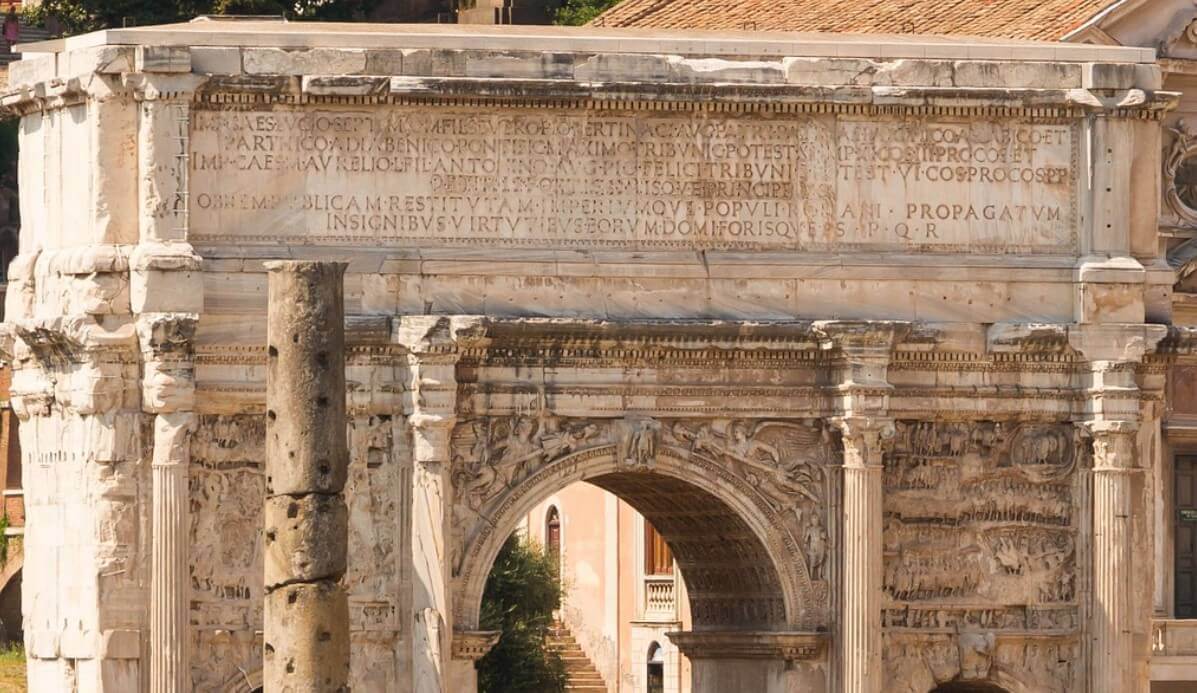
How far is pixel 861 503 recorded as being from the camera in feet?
119

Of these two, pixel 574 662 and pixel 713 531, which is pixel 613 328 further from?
pixel 574 662

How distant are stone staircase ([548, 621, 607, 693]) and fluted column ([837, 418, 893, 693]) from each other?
19942 millimetres

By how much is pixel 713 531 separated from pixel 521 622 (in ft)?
56.4

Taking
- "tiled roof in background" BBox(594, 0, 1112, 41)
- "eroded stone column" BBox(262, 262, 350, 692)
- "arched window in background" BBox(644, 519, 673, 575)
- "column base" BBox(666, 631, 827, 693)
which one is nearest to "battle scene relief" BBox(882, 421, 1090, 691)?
"column base" BBox(666, 631, 827, 693)

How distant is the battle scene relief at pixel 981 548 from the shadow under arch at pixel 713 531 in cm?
84

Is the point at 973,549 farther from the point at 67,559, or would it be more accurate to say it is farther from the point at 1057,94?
the point at 67,559

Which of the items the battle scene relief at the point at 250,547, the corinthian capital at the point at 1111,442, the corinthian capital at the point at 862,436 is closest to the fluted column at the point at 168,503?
the battle scene relief at the point at 250,547

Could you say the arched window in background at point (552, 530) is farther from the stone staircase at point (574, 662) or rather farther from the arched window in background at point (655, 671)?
the arched window in background at point (655, 671)

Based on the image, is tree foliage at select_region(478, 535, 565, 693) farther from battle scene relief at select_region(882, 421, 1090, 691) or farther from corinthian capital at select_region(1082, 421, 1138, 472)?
corinthian capital at select_region(1082, 421, 1138, 472)

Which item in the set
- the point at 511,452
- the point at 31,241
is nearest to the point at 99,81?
the point at 31,241

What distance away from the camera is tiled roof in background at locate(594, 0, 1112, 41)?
155 feet

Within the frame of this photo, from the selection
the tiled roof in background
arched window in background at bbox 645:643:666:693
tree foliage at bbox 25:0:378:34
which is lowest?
arched window in background at bbox 645:643:666:693

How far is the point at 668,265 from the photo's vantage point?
36281mm

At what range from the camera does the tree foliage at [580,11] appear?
63312mm
